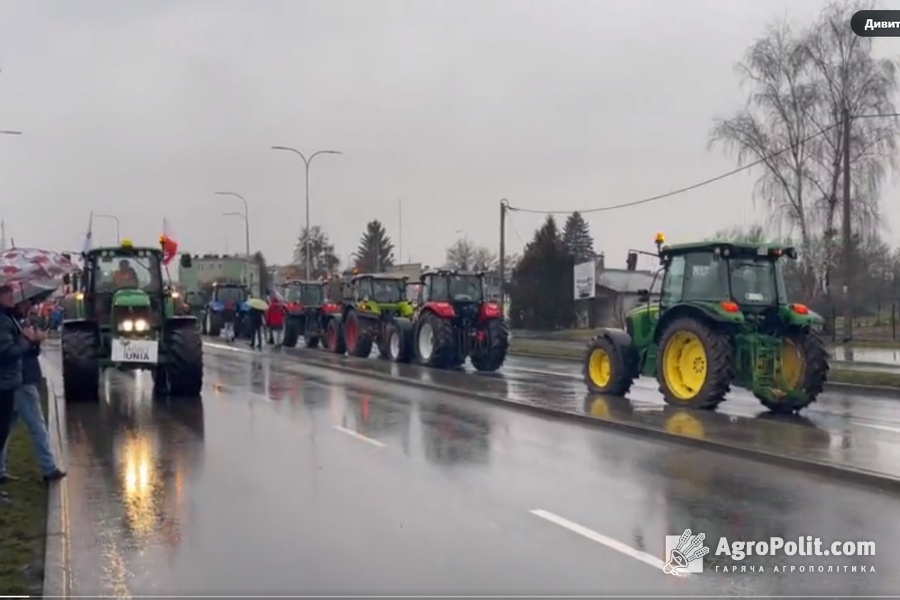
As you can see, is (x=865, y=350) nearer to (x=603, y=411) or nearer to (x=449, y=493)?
(x=603, y=411)

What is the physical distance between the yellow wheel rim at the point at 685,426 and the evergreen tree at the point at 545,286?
37822 mm

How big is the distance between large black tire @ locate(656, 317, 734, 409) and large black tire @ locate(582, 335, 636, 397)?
1.04 metres

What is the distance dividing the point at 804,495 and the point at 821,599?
291 centimetres

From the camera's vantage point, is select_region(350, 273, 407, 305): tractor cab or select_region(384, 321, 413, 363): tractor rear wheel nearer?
select_region(384, 321, 413, 363): tractor rear wheel

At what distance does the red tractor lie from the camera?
78.0ft

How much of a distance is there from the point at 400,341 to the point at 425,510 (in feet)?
57.5

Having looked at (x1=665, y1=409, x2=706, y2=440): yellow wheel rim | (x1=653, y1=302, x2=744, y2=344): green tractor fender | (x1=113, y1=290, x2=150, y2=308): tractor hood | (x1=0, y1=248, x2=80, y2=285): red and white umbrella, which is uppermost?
(x1=0, y1=248, x2=80, y2=285): red and white umbrella

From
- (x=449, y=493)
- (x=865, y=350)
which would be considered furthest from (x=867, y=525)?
(x=865, y=350)

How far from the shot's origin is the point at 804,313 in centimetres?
1503

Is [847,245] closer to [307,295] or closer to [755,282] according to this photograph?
[755,282]

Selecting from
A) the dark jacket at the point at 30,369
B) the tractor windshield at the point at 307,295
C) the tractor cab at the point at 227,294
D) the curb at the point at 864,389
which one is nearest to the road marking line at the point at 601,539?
the dark jacket at the point at 30,369

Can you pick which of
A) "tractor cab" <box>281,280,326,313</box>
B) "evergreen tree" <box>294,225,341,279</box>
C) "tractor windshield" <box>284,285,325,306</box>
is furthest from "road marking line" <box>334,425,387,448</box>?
"evergreen tree" <box>294,225,341,279</box>

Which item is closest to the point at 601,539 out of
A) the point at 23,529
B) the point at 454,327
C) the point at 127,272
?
the point at 23,529

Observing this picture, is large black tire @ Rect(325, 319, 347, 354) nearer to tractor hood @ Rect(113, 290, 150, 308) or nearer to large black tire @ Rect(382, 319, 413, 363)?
large black tire @ Rect(382, 319, 413, 363)
